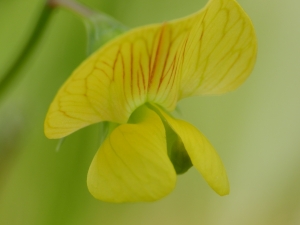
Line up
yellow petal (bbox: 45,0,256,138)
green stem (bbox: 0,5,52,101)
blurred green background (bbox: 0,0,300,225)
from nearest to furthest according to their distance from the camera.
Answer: yellow petal (bbox: 45,0,256,138)
green stem (bbox: 0,5,52,101)
blurred green background (bbox: 0,0,300,225)

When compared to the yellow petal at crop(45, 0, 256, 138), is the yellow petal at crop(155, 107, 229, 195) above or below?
below

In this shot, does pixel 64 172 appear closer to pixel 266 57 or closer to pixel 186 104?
pixel 186 104

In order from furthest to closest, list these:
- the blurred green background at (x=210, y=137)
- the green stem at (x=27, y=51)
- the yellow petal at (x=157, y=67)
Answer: the blurred green background at (x=210, y=137), the green stem at (x=27, y=51), the yellow petal at (x=157, y=67)

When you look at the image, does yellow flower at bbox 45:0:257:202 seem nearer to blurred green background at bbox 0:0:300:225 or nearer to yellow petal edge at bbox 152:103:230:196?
yellow petal edge at bbox 152:103:230:196

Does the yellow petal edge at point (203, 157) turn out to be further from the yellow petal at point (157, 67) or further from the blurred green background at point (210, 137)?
the blurred green background at point (210, 137)

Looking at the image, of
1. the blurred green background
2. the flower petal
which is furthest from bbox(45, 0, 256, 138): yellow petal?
the blurred green background

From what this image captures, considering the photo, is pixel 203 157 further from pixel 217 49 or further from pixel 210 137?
pixel 210 137

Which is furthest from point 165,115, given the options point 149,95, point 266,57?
point 266,57

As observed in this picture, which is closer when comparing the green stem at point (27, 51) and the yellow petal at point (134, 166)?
the yellow petal at point (134, 166)

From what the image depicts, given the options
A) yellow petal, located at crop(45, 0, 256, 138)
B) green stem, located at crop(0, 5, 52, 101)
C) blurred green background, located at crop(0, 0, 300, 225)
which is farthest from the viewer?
blurred green background, located at crop(0, 0, 300, 225)

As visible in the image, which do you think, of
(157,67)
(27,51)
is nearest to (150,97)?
(157,67)

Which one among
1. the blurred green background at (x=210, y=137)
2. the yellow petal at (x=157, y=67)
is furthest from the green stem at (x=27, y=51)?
the blurred green background at (x=210, y=137)
